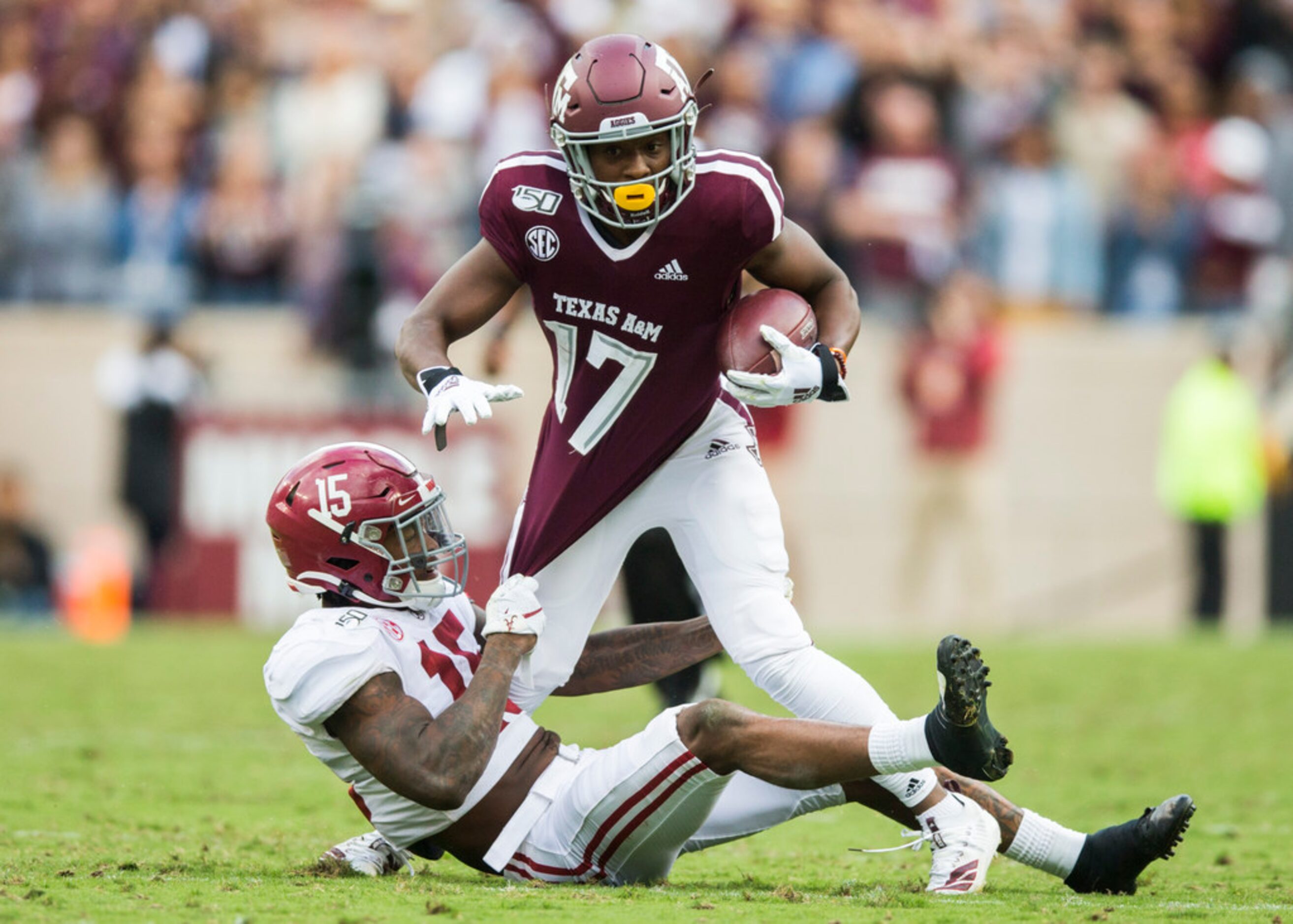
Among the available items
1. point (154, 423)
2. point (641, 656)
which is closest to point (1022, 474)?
point (154, 423)

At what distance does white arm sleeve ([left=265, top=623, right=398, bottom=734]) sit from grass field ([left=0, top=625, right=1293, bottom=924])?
0.43 metres

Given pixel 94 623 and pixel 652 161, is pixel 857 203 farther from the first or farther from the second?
pixel 652 161

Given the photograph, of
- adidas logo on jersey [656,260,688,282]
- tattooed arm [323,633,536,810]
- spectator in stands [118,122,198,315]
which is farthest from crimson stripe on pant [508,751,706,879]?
spectator in stands [118,122,198,315]

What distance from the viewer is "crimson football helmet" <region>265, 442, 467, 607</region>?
4.73 m

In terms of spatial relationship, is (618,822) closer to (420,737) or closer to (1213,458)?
(420,737)

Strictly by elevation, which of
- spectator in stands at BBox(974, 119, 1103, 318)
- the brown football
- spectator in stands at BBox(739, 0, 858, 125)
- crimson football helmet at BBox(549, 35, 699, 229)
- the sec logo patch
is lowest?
the brown football

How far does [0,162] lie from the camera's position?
46.5 feet

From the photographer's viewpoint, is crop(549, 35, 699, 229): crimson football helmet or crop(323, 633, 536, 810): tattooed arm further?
crop(549, 35, 699, 229): crimson football helmet

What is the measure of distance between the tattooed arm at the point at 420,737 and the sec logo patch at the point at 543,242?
3.87 ft

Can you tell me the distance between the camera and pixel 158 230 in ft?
45.1

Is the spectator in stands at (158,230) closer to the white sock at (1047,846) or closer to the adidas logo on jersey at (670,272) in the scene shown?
the adidas logo on jersey at (670,272)

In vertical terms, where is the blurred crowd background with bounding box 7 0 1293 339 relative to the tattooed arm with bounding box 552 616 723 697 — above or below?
above

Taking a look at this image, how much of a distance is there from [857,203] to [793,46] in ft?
5.12

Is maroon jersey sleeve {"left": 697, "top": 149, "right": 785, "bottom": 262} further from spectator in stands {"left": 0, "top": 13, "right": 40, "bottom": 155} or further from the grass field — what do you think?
spectator in stands {"left": 0, "top": 13, "right": 40, "bottom": 155}
